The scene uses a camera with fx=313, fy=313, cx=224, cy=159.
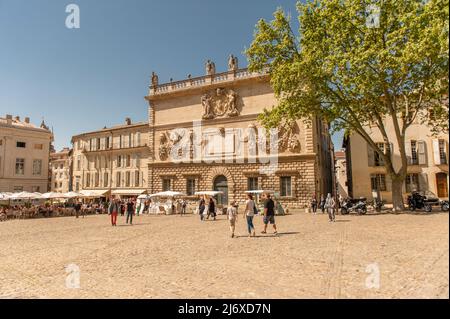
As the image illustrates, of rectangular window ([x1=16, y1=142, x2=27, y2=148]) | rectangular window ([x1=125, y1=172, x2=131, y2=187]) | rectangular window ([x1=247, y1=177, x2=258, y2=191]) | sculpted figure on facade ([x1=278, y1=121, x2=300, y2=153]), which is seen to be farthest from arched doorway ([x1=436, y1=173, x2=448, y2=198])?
rectangular window ([x1=16, y1=142, x2=27, y2=148])

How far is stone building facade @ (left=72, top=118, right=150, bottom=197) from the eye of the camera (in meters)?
42.8

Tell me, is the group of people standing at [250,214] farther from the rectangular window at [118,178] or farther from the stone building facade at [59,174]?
the stone building facade at [59,174]

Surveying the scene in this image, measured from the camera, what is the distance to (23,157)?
132 feet

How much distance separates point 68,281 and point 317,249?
20.2 feet

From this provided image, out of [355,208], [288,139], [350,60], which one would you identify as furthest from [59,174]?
[350,60]

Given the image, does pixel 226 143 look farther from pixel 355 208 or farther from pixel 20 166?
pixel 20 166

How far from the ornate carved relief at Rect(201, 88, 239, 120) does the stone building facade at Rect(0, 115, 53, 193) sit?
2456 centimetres

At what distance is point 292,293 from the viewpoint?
480 cm

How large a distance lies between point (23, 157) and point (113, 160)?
36.1ft

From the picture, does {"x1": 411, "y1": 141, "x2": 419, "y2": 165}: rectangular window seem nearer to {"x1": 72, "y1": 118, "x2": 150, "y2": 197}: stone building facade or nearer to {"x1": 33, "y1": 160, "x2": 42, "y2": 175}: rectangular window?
{"x1": 72, "y1": 118, "x2": 150, "y2": 197}: stone building facade

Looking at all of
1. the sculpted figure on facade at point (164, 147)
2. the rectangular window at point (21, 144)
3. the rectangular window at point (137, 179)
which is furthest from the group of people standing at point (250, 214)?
the rectangular window at point (21, 144)

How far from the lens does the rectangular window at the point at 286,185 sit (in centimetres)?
2883
